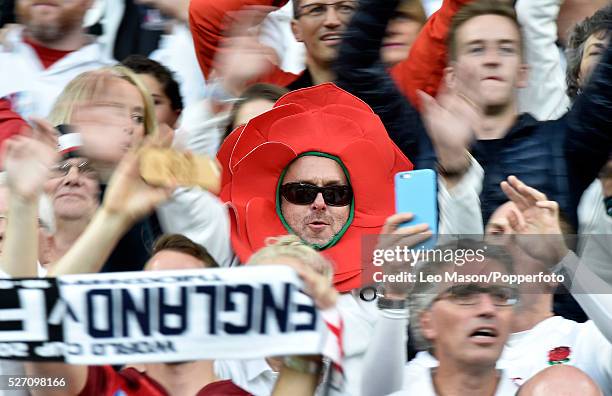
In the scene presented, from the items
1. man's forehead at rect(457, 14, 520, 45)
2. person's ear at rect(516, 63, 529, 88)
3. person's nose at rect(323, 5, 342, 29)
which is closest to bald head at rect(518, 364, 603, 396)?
person's ear at rect(516, 63, 529, 88)

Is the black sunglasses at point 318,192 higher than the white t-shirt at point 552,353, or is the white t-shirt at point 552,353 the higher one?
the black sunglasses at point 318,192

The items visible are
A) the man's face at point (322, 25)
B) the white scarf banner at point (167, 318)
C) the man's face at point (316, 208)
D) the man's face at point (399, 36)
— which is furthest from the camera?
the man's face at point (399, 36)

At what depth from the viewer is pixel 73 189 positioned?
4770mm

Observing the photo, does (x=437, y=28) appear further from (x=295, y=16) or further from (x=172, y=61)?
(x=172, y=61)

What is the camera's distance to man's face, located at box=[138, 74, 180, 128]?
18.2 ft

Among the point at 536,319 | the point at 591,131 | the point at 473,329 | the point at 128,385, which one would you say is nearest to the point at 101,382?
the point at 128,385

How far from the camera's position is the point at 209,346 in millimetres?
3727

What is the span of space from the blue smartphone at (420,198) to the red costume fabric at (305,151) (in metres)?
0.49

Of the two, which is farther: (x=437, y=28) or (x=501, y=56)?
(x=437, y=28)

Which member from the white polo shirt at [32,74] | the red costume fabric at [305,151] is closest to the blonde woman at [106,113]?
the red costume fabric at [305,151]

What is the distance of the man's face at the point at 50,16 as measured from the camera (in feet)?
18.5

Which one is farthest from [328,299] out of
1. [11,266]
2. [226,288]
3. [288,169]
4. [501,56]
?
[501,56]

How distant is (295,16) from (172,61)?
0.61 metres

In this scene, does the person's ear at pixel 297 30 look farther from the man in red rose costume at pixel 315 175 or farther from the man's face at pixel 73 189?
the man's face at pixel 73 189
